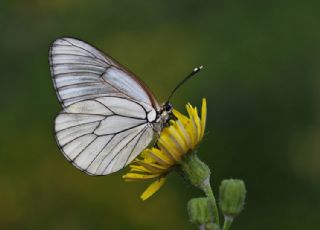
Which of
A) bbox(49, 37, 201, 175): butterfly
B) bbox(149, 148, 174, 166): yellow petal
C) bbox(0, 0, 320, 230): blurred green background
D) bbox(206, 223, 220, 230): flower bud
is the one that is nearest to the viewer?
bbox(206, 223, 220, 230): flower bud

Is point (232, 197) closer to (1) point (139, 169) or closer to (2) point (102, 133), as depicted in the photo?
(1) point (139, 169)

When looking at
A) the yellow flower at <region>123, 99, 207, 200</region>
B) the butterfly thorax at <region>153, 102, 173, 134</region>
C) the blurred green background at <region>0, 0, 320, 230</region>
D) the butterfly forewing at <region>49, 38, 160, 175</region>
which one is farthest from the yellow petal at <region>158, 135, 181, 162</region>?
the blurred green background at <region>0, 0, 320, 230</region>

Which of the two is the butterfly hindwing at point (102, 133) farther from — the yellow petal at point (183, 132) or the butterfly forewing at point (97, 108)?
the yellow petal at point (183, 132)

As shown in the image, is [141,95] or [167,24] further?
[167,24]

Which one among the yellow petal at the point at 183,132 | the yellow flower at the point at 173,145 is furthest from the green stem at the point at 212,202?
the yellow petal at the point at 183,132

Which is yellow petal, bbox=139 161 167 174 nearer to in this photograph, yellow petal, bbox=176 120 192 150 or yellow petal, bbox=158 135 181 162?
yellow petal, bbox=158 135 181 162

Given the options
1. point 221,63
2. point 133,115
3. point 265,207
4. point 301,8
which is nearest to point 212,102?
point 221,63

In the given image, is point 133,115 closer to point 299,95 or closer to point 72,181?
point 72,181
